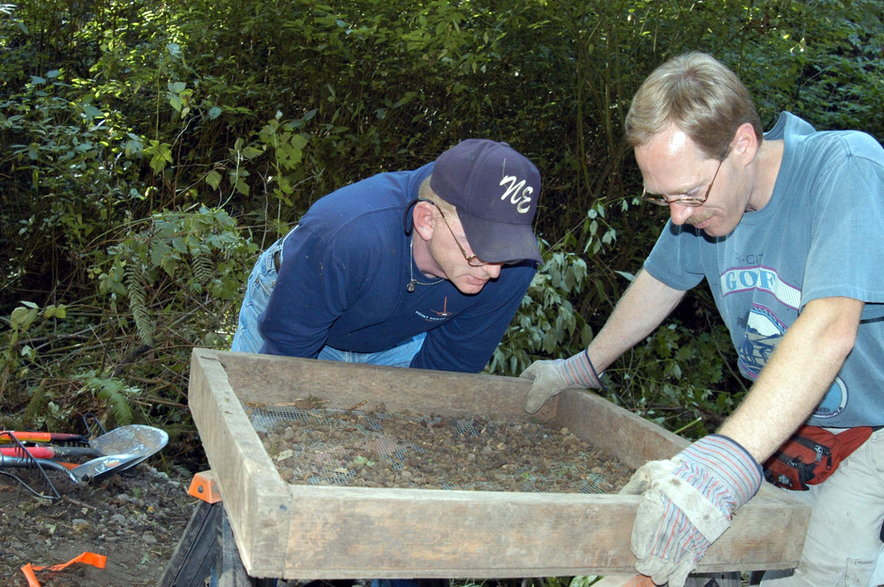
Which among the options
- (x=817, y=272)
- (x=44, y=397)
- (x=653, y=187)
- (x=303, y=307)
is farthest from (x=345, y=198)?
(x=44, y=397)

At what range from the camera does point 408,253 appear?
236 cm

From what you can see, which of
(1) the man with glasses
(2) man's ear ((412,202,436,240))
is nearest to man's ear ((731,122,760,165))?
(1) the man with glasses

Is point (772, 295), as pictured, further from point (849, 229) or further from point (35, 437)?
point (35, 437)

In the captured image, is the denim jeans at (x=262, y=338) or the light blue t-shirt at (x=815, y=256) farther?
the denim jeans at (x=262, y=338)

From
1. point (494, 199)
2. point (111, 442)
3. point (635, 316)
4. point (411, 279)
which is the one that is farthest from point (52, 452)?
point (635, 316)

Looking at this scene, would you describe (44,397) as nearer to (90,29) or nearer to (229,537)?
(229,537)

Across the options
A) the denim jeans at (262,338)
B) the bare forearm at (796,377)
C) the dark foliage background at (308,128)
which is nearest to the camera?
the bare forearm at (796,377)

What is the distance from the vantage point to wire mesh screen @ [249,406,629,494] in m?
1.92

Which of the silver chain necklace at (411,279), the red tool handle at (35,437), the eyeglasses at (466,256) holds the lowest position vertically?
the red tool handle at (35,437)

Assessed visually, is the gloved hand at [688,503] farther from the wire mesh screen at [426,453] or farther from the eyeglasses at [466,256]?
the eyeglasses at [466,256]

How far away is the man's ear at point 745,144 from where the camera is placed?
1.92 metres

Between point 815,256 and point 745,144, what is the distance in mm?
336

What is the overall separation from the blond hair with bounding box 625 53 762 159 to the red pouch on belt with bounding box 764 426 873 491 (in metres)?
0.72

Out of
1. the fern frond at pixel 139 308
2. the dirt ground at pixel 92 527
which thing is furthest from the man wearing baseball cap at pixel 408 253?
the fern frond at pixel 139 308
